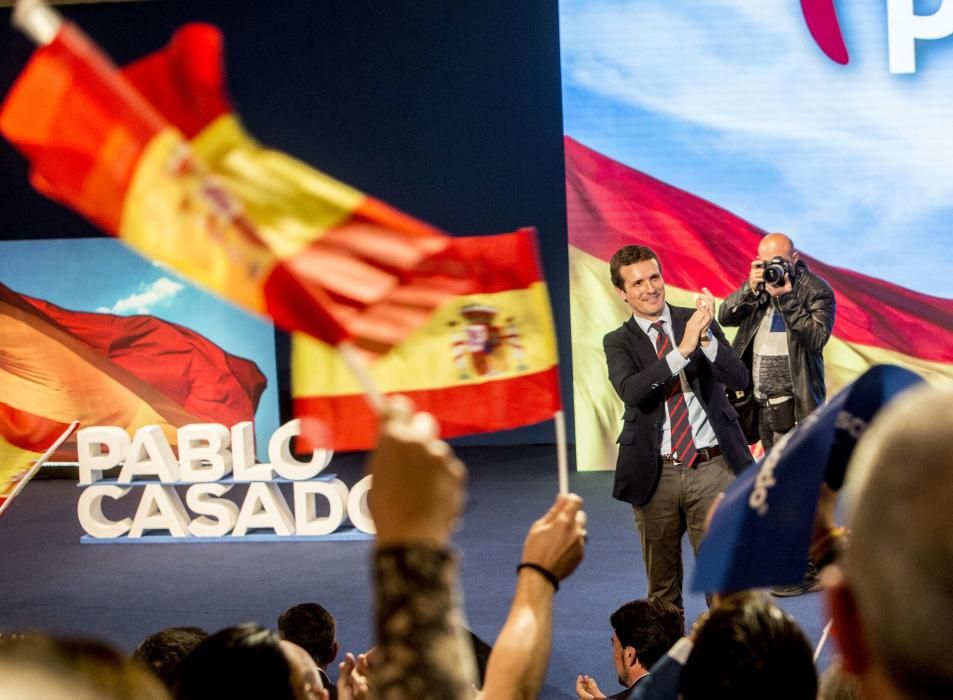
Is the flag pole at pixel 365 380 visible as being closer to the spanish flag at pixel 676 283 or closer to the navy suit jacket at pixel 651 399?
the navy suit jacket at pixel 651 399

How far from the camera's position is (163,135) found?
1917 mm

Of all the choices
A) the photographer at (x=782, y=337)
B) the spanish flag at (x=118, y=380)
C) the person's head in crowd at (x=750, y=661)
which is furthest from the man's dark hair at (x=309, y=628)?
the spanish flag at (x=118, y=380)

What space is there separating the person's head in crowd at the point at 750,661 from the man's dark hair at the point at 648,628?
2319 mm

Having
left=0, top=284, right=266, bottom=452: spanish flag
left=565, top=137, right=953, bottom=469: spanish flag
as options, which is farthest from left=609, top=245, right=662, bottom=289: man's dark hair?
Result: left=0, top=284, right=266, bottom=452: spanish flag

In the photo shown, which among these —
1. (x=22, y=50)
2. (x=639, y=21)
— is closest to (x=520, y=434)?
(x=639, y=21)

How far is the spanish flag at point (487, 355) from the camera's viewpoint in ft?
8.42

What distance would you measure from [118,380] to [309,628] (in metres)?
7.60

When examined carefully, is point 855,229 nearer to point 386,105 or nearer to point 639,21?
point 639,21

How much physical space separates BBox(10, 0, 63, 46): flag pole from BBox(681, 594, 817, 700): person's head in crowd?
4.17ft

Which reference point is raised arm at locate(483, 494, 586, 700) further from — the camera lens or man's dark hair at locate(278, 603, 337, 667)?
the camera lens

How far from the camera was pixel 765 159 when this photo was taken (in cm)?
1039

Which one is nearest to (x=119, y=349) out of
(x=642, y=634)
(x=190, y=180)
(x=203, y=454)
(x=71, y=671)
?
(x=203, y=454)

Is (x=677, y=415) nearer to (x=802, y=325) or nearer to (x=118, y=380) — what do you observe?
(x=802, y=325)

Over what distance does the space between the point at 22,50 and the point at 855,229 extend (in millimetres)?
8848
